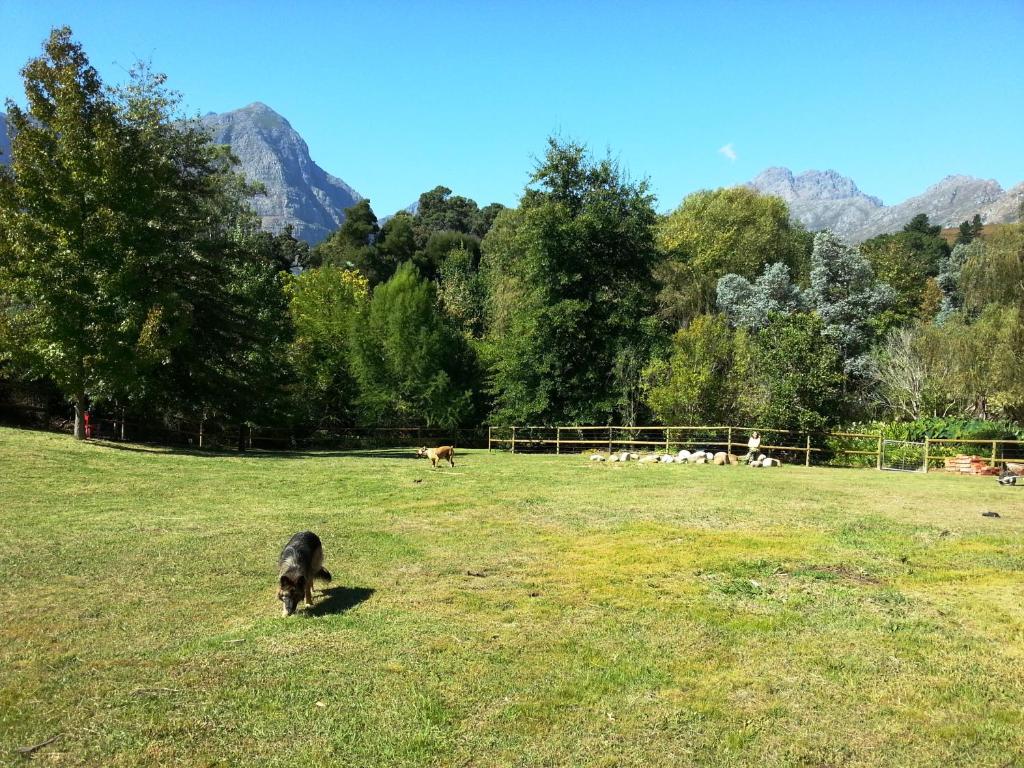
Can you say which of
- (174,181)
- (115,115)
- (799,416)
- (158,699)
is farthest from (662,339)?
(158,699)

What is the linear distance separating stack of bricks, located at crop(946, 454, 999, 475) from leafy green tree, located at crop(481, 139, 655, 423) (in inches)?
539

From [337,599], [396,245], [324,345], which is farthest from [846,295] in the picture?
[337,599]

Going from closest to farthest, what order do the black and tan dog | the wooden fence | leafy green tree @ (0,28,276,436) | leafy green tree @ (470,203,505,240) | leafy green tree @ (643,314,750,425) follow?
the black and tan dog, leafy green tree @ (0,28,276,436), the wooden fence, leafy green tree @ (643,314,750,425), leafy green tree @ (470,203,505,240)

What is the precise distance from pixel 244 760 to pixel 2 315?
A: 939 inches

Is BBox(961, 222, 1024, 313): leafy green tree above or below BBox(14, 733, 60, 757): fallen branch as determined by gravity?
above

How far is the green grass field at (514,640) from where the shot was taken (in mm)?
4352

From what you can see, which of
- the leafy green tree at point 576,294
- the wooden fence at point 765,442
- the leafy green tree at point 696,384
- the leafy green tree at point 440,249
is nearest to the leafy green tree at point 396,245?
the leafy green tree at point 440,249

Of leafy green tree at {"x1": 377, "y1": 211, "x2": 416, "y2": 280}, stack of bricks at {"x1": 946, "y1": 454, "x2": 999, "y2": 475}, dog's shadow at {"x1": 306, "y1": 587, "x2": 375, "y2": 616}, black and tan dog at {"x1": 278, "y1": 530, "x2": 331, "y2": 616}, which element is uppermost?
leafy green tree at {"x1": 377, "y1": 211, "x2": 416, "y2": 280}

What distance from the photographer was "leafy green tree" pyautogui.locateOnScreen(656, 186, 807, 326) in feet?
162

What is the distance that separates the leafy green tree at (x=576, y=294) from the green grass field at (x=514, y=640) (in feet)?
71.4

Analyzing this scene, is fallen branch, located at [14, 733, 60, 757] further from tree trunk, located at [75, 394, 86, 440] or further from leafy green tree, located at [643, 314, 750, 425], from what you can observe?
leafy green tree, located at [643, 314, 750, 425]

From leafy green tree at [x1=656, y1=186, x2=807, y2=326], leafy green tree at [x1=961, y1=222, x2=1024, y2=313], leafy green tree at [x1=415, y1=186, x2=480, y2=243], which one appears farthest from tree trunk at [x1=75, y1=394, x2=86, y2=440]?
leafy green tree at [x1=415, y1=186, x2=480, y2=243]

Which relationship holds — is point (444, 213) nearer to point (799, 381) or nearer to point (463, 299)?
point (463, 299)

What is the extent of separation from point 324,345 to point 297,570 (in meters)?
34.6
